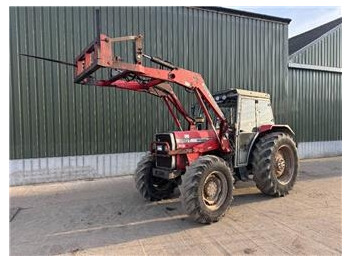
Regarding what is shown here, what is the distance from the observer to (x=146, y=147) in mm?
9852

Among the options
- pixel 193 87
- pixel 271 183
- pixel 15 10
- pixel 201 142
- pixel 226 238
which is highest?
pixel 15 10

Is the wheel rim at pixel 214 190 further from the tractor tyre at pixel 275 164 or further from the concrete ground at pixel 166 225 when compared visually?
the tractor tyre at pixel 275 164

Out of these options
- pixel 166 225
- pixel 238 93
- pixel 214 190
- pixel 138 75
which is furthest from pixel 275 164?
pixel 138 75

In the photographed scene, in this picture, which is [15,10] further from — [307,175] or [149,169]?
[307,175]

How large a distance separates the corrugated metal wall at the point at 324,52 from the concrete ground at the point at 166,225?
7271 mm

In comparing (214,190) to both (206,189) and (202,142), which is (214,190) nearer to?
(206,189)

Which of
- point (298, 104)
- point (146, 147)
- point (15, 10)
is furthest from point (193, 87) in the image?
point (298, 104)

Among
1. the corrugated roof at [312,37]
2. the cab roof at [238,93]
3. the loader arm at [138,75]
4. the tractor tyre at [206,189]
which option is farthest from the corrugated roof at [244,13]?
the tractor tyre at [206,189]

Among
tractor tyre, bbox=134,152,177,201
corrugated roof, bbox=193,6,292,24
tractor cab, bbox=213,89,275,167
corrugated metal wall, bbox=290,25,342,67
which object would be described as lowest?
tractor tyre, bbox=134,152,177,201

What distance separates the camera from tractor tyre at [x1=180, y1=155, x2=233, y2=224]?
4.98 m

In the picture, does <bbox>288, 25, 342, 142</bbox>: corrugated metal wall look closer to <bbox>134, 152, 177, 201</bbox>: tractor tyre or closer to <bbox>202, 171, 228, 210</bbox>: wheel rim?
A: <bbox>134, 152, 177, 201</bbox>: tractor tyre

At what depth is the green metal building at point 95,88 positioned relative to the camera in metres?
8.36

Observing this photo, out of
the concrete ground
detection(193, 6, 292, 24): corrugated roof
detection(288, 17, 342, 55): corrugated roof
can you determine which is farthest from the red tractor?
detection(288, 17, 342, 55): corrugated roof

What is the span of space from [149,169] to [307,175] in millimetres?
5434
